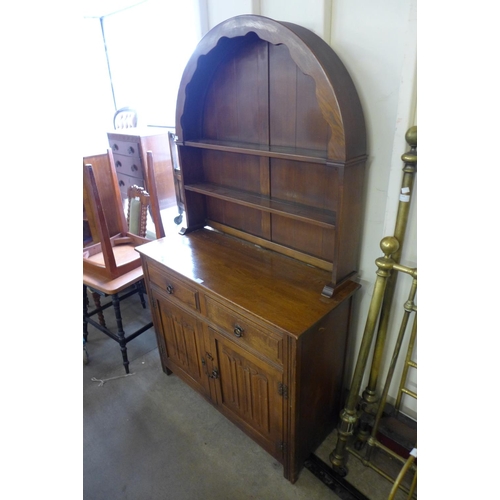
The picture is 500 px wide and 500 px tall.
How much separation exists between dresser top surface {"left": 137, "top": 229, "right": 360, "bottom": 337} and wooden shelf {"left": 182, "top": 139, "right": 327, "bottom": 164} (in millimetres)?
499

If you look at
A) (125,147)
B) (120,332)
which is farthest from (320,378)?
(125,147)

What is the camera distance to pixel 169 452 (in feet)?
5.63

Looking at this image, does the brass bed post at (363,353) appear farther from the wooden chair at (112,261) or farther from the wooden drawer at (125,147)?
the wooden drawer at (125,147)

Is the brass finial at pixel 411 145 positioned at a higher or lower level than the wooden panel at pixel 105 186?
higher

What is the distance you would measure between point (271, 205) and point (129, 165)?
1.83 metres

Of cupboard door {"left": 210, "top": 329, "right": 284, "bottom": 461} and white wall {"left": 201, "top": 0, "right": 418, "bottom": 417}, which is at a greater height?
white wall {"left": 201, "top": 0, "right": 418, "bottom": 417}

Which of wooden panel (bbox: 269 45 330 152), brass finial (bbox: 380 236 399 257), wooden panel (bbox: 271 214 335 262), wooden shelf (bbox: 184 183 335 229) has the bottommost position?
wooden panel (bbox: 271 214 335 262)

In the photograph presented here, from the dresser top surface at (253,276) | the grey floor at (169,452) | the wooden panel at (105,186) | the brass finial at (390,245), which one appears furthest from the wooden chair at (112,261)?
the brass finial at (390,245)

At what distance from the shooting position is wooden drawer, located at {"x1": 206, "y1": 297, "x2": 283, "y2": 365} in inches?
50.0

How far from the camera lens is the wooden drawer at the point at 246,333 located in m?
1.27

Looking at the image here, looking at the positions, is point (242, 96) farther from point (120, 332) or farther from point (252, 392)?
point (120, 332)

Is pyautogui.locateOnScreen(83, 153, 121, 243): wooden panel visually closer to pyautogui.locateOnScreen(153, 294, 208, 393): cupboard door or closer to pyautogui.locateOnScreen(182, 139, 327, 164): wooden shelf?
pyautogui.locateOnScreen(153, 294, 208, 393): cupboard door

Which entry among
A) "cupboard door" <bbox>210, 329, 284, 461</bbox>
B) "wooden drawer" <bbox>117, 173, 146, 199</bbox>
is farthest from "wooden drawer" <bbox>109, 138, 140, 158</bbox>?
"cupboard door" <bbox>210, 329, 284, 461</bbox>
